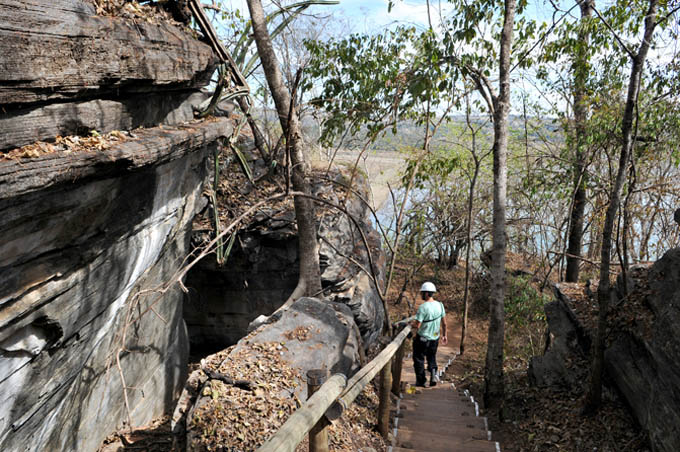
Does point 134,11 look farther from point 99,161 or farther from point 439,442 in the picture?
point 439,442

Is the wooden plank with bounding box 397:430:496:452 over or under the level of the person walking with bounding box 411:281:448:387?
under

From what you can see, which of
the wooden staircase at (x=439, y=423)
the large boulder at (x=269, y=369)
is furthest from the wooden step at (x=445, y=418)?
the large boulder at (x=269, y=369)

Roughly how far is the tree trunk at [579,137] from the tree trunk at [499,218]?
4.81ft

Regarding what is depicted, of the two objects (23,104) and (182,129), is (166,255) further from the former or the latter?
(23,104)

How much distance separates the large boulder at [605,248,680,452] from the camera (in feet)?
12.4

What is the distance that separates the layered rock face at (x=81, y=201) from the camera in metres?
3.06

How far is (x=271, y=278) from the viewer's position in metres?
9.66

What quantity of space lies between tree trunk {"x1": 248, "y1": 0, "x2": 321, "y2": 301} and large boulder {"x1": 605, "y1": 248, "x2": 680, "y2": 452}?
4.57 metres

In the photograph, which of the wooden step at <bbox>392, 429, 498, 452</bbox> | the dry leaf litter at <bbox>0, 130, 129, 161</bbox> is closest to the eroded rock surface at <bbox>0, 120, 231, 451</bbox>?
the dry leaf litter at <bbox>0, 130, 129, 161</bbox>

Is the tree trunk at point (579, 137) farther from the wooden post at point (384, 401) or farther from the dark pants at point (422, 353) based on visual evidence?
the wooden post at point (384, 401)

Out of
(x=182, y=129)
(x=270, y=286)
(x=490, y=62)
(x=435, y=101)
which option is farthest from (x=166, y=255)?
(x=490, y=62)

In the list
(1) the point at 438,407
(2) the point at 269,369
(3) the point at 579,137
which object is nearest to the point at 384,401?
(2) the point at 269,369

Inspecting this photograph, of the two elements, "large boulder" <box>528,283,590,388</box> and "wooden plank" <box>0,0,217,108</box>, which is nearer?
"wooden plank" <box>0,0,217,108</box>

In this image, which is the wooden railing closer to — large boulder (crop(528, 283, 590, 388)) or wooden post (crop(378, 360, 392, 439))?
wooden post (crop(378, 360, 392, 439))
